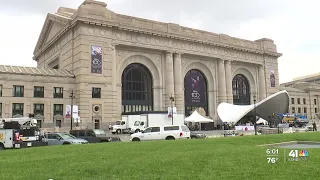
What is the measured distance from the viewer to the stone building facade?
5672 centimetres

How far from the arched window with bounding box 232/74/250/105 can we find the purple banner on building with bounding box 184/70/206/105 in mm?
10397

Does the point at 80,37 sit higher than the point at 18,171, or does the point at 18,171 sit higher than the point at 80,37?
the point at 80,37

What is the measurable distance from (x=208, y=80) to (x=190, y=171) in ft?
219

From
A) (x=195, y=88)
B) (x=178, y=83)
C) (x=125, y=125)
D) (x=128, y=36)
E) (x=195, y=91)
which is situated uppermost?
(x=128, y=36)

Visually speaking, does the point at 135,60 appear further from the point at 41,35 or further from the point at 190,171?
the point at 190,171

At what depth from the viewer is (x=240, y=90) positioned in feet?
278

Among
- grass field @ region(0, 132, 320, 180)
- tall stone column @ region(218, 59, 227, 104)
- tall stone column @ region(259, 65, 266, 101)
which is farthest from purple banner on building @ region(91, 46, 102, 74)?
tall stone column @ region(259, 65, 266, 101)

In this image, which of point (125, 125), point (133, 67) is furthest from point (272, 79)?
point (125, 125)

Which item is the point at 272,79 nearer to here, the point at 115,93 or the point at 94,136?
the point at 115,93

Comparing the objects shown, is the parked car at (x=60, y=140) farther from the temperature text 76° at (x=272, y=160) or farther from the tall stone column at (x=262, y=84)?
the tall stone column at (x=262, y=84)

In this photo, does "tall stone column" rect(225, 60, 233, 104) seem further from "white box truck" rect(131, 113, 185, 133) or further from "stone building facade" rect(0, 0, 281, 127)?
"white box truck" rect(131, 113, 185, 133)

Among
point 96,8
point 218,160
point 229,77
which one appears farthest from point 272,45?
point 218,160

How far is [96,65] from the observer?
191 ft

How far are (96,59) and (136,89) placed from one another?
11.8 meters
